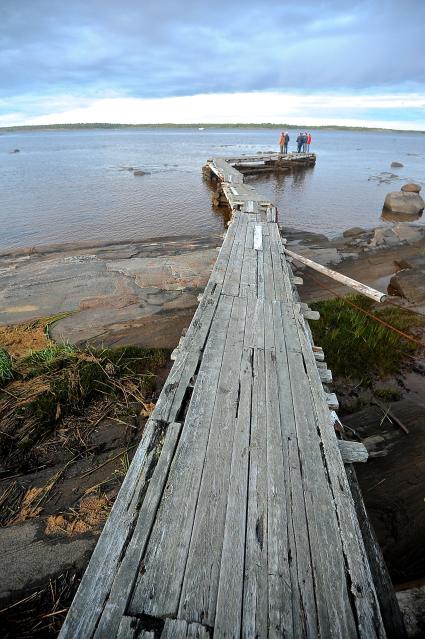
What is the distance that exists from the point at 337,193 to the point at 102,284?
2202 centimetres

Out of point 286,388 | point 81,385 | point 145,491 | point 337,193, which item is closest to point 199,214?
point 337,193

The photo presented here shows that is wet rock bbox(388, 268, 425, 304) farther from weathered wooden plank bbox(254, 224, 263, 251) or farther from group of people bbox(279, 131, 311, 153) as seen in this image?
group of people bbox(279, 131, 311, 153)

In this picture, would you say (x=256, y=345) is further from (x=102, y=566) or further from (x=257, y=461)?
(x=102, y=566)

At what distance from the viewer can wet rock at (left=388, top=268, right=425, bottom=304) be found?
9320 millimetres

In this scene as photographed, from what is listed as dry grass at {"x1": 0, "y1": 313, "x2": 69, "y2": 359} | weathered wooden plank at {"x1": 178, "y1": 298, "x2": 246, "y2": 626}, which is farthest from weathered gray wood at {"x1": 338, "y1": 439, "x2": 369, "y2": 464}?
dry grass at {"x1": 0, "y1": 313, "x2": 69, "y2": 359}

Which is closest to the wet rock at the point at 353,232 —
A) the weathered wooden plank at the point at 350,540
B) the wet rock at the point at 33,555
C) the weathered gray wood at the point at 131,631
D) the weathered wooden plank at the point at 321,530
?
the weathered wooden plank at the point at 321,530

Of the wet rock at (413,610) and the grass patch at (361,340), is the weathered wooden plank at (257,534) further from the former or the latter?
the grass patch at (361,340)

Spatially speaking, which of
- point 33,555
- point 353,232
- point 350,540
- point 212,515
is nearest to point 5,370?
point 33,555

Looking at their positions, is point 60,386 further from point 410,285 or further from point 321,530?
point 410,285

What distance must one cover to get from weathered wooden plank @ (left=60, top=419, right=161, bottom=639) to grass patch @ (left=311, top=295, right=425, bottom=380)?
4.51 meters

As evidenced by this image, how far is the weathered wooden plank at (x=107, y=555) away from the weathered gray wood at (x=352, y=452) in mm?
1838

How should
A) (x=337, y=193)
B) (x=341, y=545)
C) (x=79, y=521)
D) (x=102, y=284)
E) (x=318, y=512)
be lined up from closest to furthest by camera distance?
(x=341, y=545), (x=318, y=512), (x=79, y=521), (x=102, y=284), (x=337, y=193)

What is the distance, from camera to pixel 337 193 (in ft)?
81.7

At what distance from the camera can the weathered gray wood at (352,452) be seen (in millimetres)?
3100
